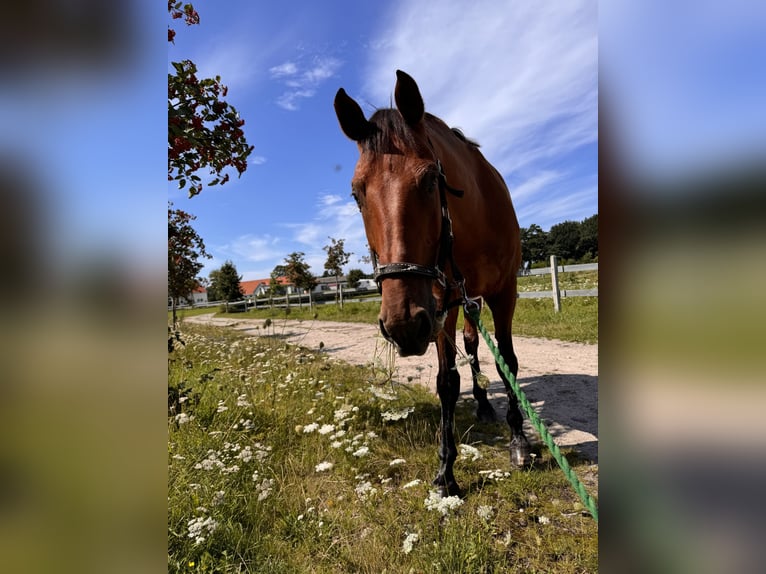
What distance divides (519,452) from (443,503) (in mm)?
1016

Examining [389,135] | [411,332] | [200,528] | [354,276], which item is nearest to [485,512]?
[411,332]

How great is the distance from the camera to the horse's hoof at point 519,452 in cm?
272

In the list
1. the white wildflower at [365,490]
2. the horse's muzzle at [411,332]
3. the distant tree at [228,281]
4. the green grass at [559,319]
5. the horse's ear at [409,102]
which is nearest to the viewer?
the horse's muzzle at [411,332]

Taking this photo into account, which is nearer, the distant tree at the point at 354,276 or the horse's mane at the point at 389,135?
the horse's mane at the point at 389,135

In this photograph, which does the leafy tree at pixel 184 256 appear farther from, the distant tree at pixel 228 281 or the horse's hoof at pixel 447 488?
the distant tree at pixel 228 281

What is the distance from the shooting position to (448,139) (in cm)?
281

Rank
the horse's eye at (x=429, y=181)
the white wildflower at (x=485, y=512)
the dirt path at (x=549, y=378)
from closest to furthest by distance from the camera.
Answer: the horse's eye at (x=429, y=181)
the white wildflower at (x=485, y=512)
the dirt path at (x=549, y=378)

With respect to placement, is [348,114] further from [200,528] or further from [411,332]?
[200,528]

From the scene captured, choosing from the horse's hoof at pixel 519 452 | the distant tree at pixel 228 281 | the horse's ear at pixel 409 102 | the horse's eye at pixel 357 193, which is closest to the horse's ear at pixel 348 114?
the horse's ear at pixel 409 102

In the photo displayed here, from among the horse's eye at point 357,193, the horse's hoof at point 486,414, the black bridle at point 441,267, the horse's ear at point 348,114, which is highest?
the horse's ear at point 348,114

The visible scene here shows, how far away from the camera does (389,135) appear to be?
2.03m
